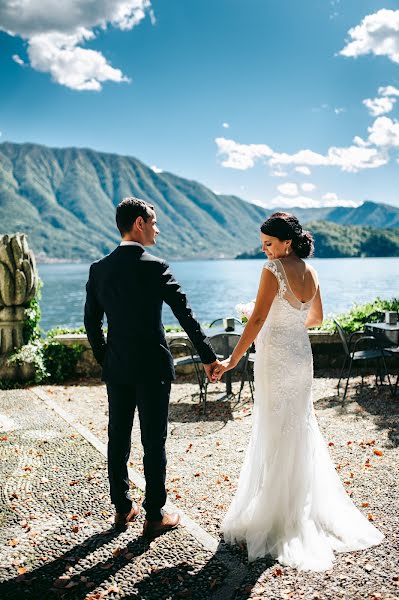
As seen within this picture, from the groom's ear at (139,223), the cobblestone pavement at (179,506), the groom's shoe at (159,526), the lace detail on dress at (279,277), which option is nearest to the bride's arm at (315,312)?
the lace detail on dress at (279,277)

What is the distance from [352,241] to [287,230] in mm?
128863

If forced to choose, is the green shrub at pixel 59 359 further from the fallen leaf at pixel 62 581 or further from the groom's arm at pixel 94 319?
the fallen leaf at pixel 62 581

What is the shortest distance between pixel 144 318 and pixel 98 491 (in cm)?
189

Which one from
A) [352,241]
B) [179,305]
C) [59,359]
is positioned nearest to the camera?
[179,305]

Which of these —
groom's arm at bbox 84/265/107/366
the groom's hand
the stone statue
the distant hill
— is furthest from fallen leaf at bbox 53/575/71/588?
the distant hill

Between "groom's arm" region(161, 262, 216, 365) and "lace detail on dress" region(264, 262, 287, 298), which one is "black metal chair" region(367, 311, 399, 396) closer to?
"lace detail on dress" region(264, 262, 287, 298)

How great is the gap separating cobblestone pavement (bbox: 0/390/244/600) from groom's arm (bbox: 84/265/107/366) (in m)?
1.25

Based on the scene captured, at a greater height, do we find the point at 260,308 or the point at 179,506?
the point at 260,308

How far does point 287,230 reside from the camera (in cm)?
351

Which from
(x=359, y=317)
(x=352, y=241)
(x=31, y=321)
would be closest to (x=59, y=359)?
(x=31, y=321)

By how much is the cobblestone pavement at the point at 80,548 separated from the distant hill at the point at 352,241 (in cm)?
11922

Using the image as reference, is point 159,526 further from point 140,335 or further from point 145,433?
point 140,335

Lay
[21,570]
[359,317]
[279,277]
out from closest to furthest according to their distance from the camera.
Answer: [21,570], [279,277], [359,317]

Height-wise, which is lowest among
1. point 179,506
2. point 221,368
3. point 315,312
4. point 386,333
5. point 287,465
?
point 179,506
